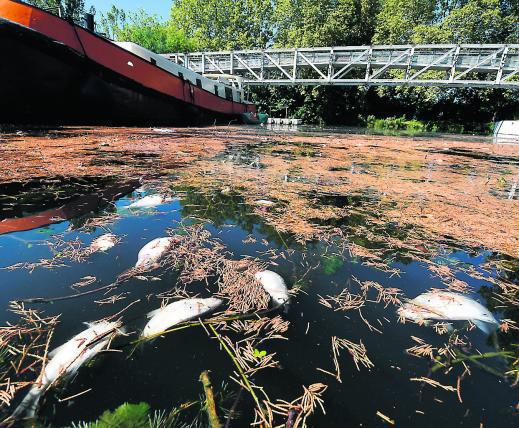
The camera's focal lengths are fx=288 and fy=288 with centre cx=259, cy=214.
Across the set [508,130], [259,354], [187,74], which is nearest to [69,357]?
[259,354]

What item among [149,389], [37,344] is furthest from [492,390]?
[37,344]

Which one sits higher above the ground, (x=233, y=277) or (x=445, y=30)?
(x=445, y=30)

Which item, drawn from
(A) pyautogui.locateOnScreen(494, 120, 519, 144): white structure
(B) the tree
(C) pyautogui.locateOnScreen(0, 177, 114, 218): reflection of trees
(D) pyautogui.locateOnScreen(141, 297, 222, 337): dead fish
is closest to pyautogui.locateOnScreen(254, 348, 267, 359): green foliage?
(D) pyautogui.locateOnScreen(141, 297, 222, 337): dead fish

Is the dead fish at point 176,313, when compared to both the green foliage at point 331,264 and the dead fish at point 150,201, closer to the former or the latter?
the green foliage at point 331,264

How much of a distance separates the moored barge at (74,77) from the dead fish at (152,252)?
7.00m

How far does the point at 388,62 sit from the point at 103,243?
76.0 ft

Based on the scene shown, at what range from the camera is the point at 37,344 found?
2.60ft

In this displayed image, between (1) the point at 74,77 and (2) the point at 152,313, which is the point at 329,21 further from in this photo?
(2) the point at 152,313

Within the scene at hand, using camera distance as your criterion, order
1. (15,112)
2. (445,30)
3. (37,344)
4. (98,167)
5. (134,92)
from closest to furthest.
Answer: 1. (37,344)
2. (98,167)
3. (15,112)
4. (134,92)
5. (445,30)

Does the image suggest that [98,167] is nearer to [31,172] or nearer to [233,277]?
[31,172]

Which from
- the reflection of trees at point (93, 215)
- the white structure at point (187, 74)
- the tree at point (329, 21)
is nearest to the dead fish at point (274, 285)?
the reflection of trees at point (93, 215)

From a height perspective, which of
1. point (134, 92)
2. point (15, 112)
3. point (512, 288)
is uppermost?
point (134, 92)

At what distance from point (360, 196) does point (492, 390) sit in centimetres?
195

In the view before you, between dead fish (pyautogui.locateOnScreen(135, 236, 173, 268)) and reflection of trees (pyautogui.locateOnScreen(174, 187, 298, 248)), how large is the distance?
1.37ft
